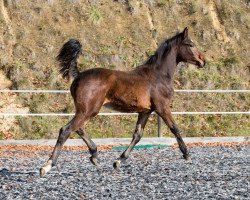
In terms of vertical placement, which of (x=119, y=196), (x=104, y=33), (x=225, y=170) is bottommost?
(x=104, y=33)

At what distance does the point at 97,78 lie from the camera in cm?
977

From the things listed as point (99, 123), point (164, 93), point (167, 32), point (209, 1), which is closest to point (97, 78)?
point (164, 93)

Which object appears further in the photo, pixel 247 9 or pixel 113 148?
pixel 247 9

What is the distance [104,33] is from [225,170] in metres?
19.2

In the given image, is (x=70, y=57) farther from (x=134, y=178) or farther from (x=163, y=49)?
(x=134, y=178)

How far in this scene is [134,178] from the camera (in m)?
8.87

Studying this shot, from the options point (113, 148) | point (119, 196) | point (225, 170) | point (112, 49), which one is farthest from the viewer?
point (112, 49)

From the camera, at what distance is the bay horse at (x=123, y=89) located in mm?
9633

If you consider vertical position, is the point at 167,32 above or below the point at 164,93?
below

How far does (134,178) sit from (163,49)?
3.01 meters

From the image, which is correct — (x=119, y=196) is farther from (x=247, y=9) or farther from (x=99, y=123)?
(x=247, y=9)

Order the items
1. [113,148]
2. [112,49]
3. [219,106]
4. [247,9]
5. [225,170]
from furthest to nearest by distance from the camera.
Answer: [247,9] < [112,49] < [219,106] < [113,148] < [225,170]

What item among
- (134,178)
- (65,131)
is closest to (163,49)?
(65,131)

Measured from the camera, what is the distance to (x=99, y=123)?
71.2 feet
